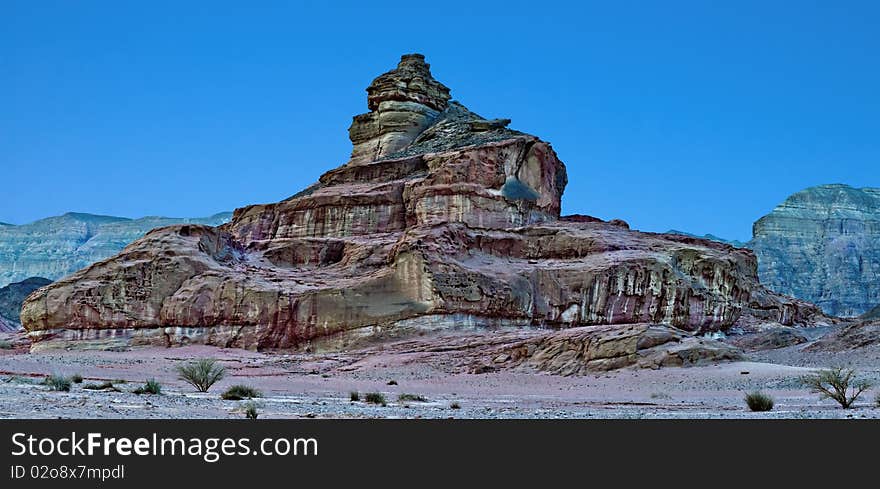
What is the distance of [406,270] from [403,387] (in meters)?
18.2

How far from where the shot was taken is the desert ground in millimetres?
20141

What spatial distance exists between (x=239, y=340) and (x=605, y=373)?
2316 centimetres

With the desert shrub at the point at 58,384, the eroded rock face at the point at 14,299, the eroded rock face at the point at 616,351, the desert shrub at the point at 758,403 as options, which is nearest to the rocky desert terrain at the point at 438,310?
the eroded rock face at the point at 616,351

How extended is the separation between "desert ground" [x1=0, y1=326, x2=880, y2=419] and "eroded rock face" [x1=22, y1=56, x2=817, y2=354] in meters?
2.50

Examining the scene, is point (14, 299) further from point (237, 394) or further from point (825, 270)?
point (825, 270)

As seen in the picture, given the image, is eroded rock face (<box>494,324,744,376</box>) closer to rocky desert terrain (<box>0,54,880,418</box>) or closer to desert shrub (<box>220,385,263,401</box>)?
rocky desert terrain (<box>0,54,880,418</box>)

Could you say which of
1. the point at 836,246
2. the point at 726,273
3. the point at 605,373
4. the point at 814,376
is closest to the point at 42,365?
the point at 605,373

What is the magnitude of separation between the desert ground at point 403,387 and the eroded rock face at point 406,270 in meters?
2.50

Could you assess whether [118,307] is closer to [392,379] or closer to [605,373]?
[392,379]

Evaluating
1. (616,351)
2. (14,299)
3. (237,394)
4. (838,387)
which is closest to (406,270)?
(616,351)

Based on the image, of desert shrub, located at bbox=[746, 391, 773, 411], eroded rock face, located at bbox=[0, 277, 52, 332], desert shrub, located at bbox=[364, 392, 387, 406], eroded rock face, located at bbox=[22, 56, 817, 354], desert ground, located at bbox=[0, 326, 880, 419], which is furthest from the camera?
eroded rock face, located at bbox=[0, 277, 52, 332]

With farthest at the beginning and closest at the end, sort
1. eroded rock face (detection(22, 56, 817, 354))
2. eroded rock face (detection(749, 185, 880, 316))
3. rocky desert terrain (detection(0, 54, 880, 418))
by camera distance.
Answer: eroded rock face (detection(749, 185, 880, 316)), eroded rock face (detection(22, 56, 817, 354)), rocky desert terrain (detection(0, 54, 880, 418))

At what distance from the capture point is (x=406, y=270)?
52844 millimetres

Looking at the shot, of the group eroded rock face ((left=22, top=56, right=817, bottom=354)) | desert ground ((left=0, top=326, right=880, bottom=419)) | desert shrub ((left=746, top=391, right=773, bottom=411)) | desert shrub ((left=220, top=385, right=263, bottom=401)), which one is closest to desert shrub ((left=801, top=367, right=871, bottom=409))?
desert ground ((left=0, top=326, right=880, bottom=419))
